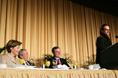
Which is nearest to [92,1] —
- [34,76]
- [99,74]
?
[99,74]

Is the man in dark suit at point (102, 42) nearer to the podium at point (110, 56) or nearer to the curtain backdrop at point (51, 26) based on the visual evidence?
the podium at point (110, 56)

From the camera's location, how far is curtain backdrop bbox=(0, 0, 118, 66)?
4.65 meters

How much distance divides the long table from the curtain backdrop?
3193 mm

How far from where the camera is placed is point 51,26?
17.7 ft

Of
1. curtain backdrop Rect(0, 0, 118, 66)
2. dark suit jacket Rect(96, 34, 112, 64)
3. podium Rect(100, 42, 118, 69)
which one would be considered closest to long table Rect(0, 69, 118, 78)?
podium Rect(100, 42, 118, 69)

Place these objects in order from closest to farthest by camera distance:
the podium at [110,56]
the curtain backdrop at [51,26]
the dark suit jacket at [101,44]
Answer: the podium at [110,56], the dark suit jacket at [101,44], the curtain backdrop at [51,26]

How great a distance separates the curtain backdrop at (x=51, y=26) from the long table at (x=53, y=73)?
10.5ft

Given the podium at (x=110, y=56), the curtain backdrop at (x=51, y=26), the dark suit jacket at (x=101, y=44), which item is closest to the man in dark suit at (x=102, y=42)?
the dark suit jacket at (x=101, y=44)

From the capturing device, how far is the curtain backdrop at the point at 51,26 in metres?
4.65

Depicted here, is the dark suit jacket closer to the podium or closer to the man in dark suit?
the man in dark suit

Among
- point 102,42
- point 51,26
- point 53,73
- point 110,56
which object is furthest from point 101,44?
point 51,26

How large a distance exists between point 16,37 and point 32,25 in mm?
636

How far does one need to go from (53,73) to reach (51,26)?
4035 mm

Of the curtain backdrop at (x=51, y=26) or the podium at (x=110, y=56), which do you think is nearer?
the podium at (x=110, y=56)
